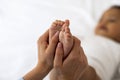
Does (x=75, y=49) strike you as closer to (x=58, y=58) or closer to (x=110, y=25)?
(x=58, y=58)

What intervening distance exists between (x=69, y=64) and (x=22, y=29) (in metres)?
0.22

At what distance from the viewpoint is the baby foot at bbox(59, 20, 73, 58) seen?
1.71 ft

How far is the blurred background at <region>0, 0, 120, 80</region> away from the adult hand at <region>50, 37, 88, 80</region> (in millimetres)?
92

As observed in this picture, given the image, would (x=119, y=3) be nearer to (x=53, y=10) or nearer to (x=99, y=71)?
(x=53, y=10)

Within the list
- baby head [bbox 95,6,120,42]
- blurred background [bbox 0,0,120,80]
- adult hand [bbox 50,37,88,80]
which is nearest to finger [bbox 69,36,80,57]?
adult hand [bbox 50,37,88,80]

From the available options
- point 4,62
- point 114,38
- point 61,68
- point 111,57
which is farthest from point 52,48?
point 114,38

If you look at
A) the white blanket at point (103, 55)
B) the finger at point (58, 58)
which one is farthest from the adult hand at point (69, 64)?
the white blanket at point (103, 55)

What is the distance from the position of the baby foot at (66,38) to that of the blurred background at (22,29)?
4.5 inches

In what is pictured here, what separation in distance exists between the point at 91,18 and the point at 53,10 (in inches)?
8.0

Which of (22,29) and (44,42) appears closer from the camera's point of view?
(44,42)

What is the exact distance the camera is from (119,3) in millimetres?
1007

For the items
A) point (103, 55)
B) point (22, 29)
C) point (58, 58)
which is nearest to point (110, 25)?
point (103, 55)

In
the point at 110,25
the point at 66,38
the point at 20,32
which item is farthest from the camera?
the point at 110,25

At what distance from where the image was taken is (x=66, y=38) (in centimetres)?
52
